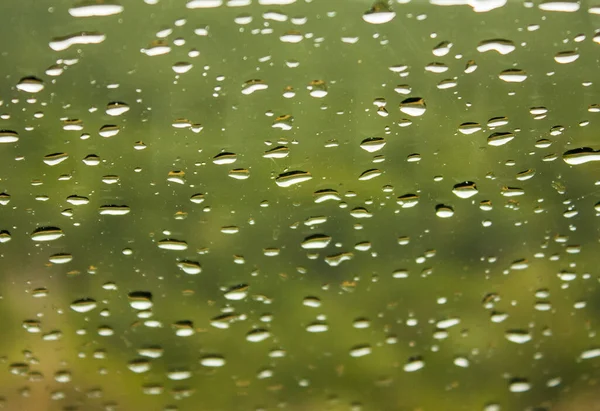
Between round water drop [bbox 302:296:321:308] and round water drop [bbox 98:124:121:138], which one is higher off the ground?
round water drop [bbox 98:124:121:138]

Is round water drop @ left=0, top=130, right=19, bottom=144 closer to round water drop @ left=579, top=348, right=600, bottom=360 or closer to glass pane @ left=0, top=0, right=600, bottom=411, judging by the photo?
glass pane @ left=0, top=0, right=600, bottom=411

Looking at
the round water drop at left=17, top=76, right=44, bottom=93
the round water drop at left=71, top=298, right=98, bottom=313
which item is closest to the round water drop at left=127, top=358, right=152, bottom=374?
the round water drop at left=71, top=298, right=98, bottom=313

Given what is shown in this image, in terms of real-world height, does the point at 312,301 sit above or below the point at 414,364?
above

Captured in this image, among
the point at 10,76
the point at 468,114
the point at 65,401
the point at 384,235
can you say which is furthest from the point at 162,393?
the point at 468,114

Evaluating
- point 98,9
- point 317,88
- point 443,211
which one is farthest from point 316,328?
point 98,9

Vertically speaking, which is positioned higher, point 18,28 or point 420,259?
point 18,28

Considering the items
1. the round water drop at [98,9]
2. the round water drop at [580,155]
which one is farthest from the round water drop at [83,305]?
the round water drop at [580,155]

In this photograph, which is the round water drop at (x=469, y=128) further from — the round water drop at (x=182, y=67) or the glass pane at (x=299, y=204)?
the round water drop at (x=182, y=67)

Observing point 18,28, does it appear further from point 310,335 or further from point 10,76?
point 310,335

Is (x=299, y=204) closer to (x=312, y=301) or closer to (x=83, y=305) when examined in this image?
(x=312, y=301)
